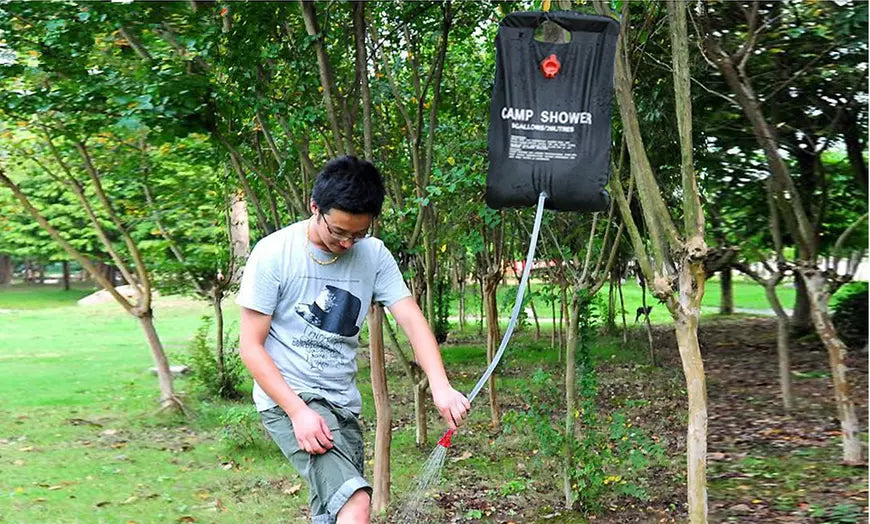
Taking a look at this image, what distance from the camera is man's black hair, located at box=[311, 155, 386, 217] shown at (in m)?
2.99

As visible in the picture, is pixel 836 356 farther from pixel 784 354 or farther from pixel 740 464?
pixel 784 354

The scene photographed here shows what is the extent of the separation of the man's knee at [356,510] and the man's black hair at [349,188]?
0.97 meters

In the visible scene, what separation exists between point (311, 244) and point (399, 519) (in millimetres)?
3578

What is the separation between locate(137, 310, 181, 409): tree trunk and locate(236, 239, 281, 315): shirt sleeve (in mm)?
7523

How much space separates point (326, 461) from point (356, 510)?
20cm

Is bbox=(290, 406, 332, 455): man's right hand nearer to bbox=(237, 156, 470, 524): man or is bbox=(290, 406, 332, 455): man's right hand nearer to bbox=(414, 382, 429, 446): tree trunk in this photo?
bbox=(237, 156, 470, 524): man

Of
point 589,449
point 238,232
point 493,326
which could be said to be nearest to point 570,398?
point 589,449

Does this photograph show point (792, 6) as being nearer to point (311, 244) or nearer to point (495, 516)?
point (495, 516)

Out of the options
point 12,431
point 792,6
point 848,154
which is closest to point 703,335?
point 848,154

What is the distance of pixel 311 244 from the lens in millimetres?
3195

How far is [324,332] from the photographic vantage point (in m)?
3.21

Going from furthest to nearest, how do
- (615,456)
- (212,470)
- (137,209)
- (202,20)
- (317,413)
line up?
(137,209) → (212,470) → (615,456) → (202,20) → (317,413)

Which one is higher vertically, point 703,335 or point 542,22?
point 542,22

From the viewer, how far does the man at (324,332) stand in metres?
3.05
